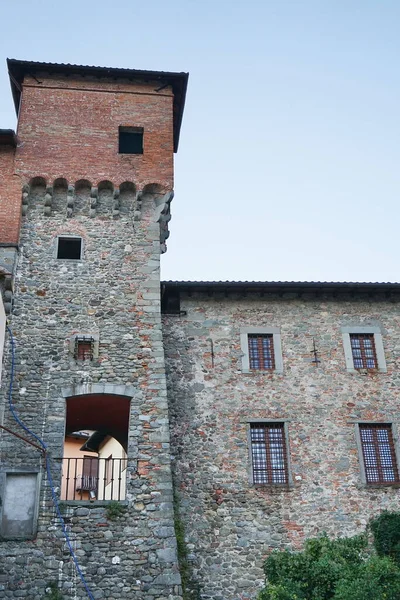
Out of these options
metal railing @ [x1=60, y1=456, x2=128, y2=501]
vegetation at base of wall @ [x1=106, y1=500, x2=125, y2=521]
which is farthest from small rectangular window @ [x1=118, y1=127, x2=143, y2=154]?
vegetation at base of wall @ [x1=106, y1=500, x2=125, y2=521]

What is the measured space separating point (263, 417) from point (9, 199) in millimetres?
9788

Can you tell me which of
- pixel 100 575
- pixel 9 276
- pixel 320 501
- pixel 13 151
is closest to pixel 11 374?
pixel 9 276

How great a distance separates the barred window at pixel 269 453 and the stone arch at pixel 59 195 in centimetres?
856

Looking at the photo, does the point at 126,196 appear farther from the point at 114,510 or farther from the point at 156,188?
the point at 114,510

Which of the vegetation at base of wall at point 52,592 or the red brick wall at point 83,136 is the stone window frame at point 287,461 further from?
the red brick wall at point 83,136

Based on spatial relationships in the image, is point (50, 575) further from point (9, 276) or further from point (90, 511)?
point (9, 276)

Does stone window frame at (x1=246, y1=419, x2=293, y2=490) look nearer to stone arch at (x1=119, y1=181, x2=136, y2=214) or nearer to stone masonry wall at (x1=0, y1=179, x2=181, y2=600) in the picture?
stone masonry wall at (x1=0, y1=179, x2=181, y2=600)

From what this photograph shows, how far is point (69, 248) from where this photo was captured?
762 inches

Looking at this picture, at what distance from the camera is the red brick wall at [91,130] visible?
65.2 feet

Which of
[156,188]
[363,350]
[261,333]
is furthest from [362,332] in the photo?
[156,188]

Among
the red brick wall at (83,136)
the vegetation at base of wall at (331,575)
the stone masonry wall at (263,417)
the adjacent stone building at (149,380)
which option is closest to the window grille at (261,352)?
the adjacent stone building at (149,380)

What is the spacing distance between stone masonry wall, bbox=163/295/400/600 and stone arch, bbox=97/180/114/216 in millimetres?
3748

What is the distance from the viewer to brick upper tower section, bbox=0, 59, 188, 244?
19719 mm

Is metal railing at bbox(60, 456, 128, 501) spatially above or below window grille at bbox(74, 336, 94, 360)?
below
